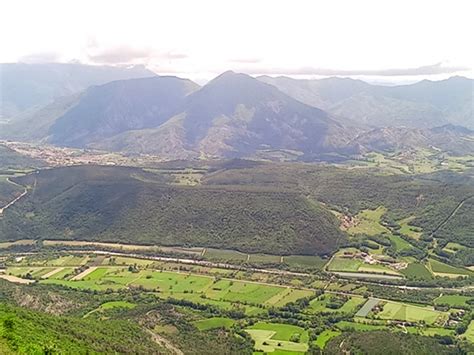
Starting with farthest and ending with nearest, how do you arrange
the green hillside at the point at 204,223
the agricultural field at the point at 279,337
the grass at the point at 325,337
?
the green hillside at the point at 204,223
the grass at the point at 325,337
the agricultural field at the point at 279,337

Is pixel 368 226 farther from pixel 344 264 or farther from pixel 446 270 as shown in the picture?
pixel 446 270

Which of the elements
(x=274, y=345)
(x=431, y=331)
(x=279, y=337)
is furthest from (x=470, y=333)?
(x=274, y=345)

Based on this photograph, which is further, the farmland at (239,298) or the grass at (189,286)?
the grass at (189,286)

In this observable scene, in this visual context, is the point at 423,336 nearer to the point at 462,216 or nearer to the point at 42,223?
the point at 462,216

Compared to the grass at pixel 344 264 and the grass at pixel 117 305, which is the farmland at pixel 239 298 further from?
the grass at pixel 344 264

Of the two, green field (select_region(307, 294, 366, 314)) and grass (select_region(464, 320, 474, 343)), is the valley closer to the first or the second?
green field (select_region(307, 294, 366, 314))

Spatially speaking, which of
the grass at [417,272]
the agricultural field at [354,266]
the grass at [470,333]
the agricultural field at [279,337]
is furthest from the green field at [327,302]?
the grass at [470,333]
